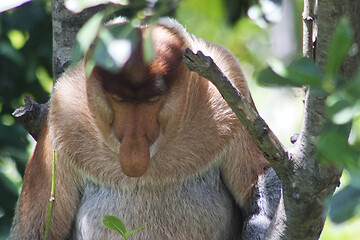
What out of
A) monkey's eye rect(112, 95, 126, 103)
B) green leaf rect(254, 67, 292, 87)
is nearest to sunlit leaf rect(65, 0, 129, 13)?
green leaf rect(254, 67, 292, 87)

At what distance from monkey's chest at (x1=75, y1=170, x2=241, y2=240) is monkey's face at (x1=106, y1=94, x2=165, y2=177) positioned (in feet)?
1.14

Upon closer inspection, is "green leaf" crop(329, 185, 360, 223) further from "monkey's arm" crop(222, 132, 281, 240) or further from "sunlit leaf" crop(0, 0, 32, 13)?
"monkey's arm" crop(222, 132, 281, 240)

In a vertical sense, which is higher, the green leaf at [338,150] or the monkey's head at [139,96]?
the green leaf at [338,150]

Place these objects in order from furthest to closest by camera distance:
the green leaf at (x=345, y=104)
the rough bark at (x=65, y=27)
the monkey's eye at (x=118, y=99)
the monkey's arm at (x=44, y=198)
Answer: the rough bark at (x=65, y=27) < the monkey's arm at (x=44, y=198) < the monkey's eye at (x=118, y=99) < the green leaf at (x=345, y=104)

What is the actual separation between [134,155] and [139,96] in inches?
9.0

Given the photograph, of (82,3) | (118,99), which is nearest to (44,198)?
(118,99)

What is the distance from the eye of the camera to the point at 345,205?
856 millimetres

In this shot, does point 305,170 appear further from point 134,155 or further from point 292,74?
point 292,74

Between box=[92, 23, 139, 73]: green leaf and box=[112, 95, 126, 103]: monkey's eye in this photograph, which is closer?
box=[92, 23, 139, 73]: green leaf

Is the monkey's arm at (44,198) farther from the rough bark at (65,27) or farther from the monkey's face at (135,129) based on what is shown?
the monkey's face at (135,129)

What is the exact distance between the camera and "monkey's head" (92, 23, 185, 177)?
2.01 m

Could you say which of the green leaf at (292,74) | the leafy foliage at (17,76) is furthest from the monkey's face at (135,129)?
the leafy foliage at (17,76)

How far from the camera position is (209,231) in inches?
95.4

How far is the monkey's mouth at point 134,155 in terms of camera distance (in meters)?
1.99
